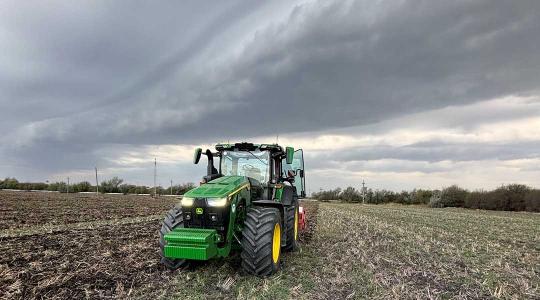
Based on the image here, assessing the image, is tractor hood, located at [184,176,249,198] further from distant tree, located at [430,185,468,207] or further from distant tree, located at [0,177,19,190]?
distant tree, located at [0,177,19,190]

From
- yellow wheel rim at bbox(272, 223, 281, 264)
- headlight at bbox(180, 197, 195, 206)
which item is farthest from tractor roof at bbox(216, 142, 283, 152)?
headlight at bbox(180, 197, 195, 206)

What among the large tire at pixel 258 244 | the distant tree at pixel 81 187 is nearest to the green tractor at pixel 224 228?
the large tire at pixel 258 244

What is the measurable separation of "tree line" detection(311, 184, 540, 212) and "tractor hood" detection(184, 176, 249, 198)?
5739cm

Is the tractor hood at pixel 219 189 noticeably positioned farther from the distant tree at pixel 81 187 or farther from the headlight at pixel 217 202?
the distant tree at pixel 81 187

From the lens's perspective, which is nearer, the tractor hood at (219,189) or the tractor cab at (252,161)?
the tractor hood at (219,189)

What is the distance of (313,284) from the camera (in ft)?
25.2

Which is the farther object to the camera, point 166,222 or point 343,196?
point 343,196

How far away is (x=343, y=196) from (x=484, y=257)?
3227 inches

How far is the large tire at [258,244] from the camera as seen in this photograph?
7.53 m

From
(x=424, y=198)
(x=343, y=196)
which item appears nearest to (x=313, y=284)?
(x=424, y=198)

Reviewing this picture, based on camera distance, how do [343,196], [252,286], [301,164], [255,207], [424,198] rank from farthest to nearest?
1. [343,196]
2. [424,198]
3. [301,164]
4. [255,207]
5. [252,286]

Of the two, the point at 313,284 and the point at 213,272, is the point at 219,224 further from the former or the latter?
the point at 313,284

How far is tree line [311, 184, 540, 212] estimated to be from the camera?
186ft

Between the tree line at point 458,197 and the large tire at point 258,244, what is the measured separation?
57.4 metres
